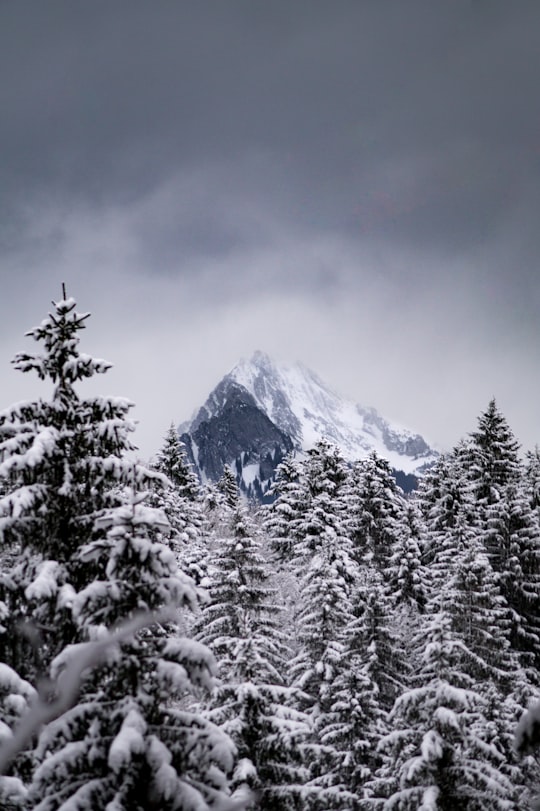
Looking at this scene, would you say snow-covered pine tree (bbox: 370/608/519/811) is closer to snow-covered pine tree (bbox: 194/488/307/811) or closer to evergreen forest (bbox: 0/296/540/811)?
evergreen forest (bbox: 0/296/540/811)

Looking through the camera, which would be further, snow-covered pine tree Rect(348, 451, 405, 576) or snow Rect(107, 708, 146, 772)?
snow-covered pine tree Rect(348, 451, 405, 576)

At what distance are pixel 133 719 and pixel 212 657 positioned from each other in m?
1.40

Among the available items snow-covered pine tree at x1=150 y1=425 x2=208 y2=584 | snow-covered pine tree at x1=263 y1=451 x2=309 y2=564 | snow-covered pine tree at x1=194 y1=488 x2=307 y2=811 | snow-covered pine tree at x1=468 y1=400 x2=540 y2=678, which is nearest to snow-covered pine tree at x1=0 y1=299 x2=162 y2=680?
snow-covered pine tree at x1=194 y1=488 x2=307 y2=811

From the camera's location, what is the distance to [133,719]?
8.06 m

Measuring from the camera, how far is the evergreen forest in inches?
329

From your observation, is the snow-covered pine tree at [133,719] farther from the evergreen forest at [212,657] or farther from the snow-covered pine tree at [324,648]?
the snow-covered pine tree at [324,648]

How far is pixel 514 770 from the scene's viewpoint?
738 inches

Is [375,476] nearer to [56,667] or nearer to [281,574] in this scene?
[281,574]

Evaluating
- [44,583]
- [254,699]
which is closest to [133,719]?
[44,583]

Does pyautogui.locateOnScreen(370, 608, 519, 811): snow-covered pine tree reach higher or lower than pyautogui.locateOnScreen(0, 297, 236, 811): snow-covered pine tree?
lower

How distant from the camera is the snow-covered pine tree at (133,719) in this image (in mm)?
7906

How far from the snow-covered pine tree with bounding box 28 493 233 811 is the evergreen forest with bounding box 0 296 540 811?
0.10ft

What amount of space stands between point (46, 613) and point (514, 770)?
16.5m

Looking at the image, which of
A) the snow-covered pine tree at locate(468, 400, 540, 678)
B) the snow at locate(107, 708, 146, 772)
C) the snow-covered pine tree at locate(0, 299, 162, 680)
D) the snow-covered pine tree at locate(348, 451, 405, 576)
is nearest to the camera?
the snow at locate(107, 708, 146, 772)
